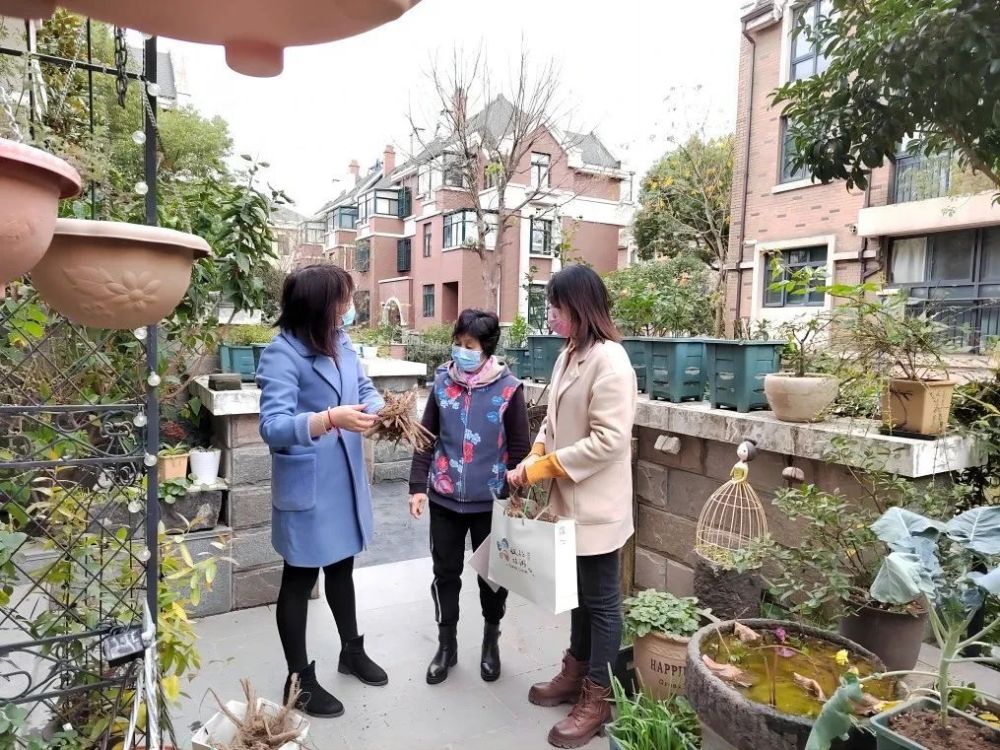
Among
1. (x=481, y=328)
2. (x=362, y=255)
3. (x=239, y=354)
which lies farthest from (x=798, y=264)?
(x=362, y=255)

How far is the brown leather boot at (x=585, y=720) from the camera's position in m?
2.24

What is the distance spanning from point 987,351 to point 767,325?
104 cm

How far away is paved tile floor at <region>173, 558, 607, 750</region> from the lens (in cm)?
230

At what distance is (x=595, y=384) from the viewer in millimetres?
2203

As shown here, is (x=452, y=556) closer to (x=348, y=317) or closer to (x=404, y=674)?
(x=404, y=674)

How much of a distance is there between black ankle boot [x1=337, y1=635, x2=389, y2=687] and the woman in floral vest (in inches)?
8.2

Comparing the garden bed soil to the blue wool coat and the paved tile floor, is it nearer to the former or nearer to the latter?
the paved tile floor

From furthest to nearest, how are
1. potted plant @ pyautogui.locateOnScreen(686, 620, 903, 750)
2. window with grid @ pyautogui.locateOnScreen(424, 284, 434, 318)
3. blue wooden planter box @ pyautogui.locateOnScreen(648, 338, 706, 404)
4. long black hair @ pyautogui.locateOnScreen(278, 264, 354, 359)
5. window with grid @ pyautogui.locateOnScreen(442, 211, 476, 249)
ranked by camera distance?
window with grid @ pyautogui.locateOnScreen(424, 284, 434, 318)
window with grid @ pyautogui.locateOnScreen(442, 211, 476, 249)
blue wooden planter box @ pyautogui.locateOnScreen(648, 338, 706, 404)
long black hair @ pyautogui.locateOnScreen(278, 264, 354, 359)
potted plant @ pyautogui.locateOnScreen(686, 620, 903, 750)

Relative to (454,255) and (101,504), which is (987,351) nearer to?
(101,504)

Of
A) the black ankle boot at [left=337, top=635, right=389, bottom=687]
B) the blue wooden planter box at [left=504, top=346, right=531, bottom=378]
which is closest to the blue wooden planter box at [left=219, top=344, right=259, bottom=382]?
the blue wooden planter box at [left=504, top=346, right=531, bottom=378]

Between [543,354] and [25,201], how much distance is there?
374 cm

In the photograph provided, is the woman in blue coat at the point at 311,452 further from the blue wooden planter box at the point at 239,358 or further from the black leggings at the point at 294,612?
the blue wooden planter box at the point at 239,358

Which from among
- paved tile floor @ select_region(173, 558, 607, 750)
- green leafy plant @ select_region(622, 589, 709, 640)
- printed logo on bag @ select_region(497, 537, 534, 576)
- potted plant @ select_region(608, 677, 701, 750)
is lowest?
paved tile floor @ select_region(173, 558, 607, 750)

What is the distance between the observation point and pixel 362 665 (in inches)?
103
